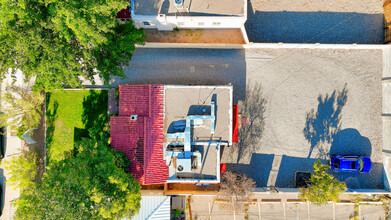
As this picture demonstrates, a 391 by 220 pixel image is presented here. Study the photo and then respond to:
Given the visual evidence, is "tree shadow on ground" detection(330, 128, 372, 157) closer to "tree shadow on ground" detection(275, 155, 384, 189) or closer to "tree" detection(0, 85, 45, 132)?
"tree shadow on ground" detection(275, 155, 384, 189)

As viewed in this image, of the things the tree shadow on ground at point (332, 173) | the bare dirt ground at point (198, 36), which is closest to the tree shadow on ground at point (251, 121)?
the tree shadow on ground at point (332, 173)

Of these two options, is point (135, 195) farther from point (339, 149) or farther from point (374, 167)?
point (374, 167)

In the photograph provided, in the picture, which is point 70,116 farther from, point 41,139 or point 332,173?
point 332,173

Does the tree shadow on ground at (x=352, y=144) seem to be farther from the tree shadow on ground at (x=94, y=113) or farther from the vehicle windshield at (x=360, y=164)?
the tree shadow on ground at (x=94, y=113)

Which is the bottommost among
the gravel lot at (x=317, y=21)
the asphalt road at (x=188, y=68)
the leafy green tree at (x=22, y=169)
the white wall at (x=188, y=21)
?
the leafy green tree at (x=22, y=169)

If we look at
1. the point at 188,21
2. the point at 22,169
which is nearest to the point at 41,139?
the point at 22,169

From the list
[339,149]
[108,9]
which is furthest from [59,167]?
[339,149]
